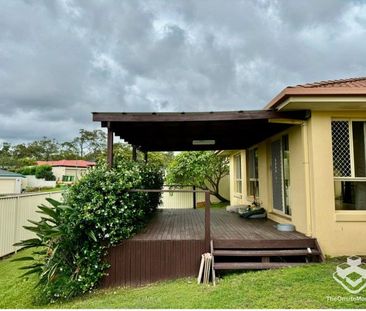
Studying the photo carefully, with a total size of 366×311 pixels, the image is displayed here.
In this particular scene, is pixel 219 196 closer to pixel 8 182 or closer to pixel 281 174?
pixel 281 174

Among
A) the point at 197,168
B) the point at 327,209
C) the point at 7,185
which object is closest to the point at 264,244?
the point at 327,209

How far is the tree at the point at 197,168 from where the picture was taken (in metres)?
17.4

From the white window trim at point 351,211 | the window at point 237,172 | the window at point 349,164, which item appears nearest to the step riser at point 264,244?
the white window trim at point 351,211

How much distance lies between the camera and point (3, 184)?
948 inches

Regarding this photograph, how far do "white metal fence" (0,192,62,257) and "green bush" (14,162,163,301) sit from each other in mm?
3347

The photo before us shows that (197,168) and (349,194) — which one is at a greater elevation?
(197,168)

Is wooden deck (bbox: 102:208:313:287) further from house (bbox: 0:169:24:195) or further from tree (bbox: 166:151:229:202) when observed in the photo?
house (bbox: 0:169:24:195)

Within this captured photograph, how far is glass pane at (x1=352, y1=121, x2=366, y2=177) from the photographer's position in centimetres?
556

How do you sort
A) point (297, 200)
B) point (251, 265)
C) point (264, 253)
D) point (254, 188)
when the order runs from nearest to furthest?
point (251, 265) → point (264, 253) → point (297, 200) → point (254, 188)

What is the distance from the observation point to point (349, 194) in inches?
218

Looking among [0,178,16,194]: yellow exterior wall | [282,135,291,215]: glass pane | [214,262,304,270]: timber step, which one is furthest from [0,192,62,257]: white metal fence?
[0,178,16,194]: yellow exterior wall

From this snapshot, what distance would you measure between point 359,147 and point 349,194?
988 millimetres

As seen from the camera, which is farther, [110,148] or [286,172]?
[286,172]

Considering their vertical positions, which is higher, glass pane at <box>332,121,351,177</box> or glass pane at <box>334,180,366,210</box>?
glass pane at <box>332,121,351,177</box>
